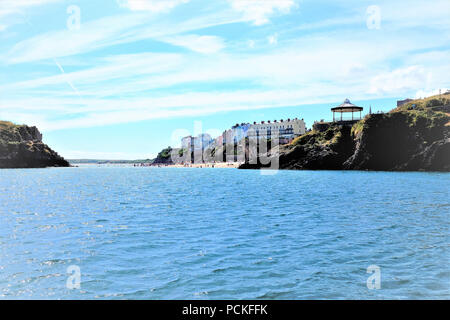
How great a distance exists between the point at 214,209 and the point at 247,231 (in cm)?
1282

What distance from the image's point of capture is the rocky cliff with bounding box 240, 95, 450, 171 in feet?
412

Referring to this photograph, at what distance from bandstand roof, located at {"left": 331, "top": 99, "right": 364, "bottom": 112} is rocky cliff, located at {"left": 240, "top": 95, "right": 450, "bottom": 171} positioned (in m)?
6.78

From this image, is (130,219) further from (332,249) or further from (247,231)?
(332,249)

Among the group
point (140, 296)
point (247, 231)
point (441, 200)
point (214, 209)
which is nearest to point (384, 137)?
point (441, 200)

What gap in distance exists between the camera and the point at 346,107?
502 feet

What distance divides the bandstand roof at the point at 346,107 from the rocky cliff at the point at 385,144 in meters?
6.78

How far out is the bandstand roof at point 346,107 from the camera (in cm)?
15162
